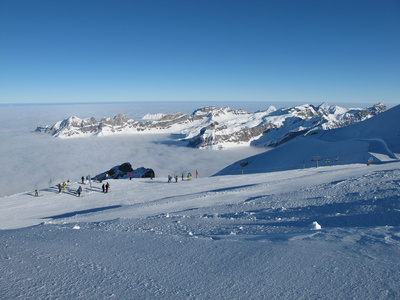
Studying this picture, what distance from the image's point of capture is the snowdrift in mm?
31397

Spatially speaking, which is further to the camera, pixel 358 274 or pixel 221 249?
pixel 221 249

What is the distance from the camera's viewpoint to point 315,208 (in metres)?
8.70

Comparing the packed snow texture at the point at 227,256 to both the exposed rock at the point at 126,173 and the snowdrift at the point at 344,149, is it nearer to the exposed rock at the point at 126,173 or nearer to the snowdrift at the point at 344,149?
the snowdrift at the point at 344,149

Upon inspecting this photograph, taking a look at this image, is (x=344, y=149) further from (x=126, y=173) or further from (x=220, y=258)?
(x=126, y=173)

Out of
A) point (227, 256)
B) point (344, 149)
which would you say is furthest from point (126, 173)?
point (227, 256)

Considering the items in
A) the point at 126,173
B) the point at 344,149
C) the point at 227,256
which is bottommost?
the point at 126,173

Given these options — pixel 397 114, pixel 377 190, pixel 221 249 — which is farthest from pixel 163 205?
pixel 397 114

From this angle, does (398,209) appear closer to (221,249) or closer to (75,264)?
(221,249)

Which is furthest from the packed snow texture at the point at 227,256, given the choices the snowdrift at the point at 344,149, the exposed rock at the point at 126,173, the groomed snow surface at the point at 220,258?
the exposed rock at the point at 126,173

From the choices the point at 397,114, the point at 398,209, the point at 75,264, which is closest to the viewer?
the point at 75,264

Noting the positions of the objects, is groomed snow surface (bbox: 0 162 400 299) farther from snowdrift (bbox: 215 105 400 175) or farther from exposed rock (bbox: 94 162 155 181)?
exposed rock (bbox: 94 162 155 181)

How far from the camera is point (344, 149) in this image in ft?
122

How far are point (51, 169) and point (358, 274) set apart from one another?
13168cm

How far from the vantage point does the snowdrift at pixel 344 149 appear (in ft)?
103
